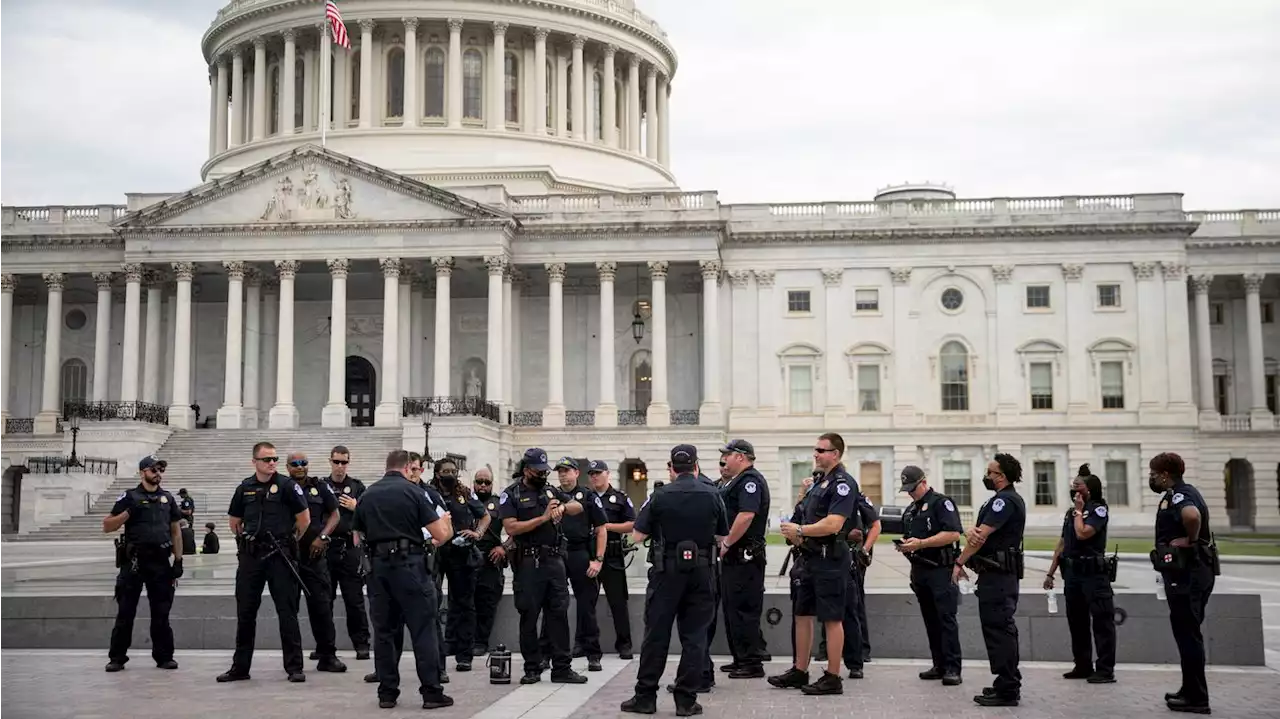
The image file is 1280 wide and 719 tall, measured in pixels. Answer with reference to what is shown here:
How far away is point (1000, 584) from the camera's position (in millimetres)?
14539

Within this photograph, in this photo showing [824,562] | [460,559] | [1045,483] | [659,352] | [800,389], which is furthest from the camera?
[800,389]

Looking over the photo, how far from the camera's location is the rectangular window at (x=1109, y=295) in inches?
2299

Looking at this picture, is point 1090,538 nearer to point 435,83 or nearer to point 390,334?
point 390,334

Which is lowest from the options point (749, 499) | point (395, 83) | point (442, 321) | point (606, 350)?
point (749, 499)

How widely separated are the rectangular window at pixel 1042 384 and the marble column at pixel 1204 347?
7.57m

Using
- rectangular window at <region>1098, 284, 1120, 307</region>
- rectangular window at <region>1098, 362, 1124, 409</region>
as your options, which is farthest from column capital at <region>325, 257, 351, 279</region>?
rectangular window at <region>1098, 362, 1124, 409</region>

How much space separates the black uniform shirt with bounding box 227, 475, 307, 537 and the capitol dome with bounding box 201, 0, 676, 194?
49.8 metres

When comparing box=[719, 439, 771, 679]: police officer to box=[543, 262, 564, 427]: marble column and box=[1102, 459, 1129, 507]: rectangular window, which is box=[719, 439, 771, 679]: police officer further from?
box=[1102, 459, 1129, 507]: rectangular window

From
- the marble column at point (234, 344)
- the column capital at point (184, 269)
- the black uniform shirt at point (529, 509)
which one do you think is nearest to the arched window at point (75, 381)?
the column capital at point (184, 269)

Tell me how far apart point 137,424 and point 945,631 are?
41.9 metres

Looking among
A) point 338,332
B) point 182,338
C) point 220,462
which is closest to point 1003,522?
point 220,462

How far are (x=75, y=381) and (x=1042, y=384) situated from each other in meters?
42.4

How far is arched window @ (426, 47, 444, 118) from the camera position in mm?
69438

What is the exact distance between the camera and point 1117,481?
57.8 m
